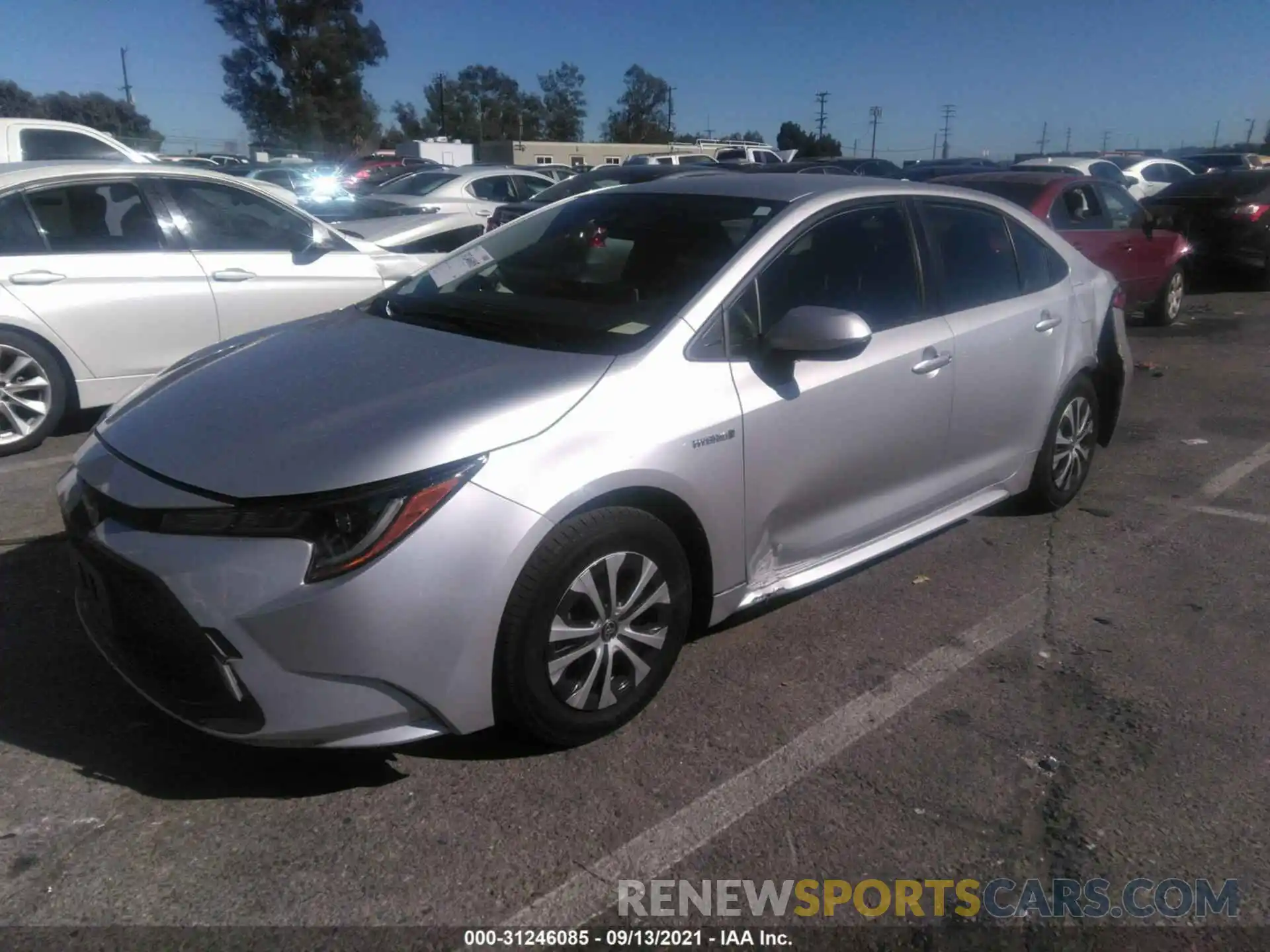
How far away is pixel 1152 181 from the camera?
20562 millimetres

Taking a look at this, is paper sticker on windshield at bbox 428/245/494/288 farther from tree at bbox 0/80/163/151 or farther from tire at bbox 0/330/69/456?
tree at bbox 0/80/163/151

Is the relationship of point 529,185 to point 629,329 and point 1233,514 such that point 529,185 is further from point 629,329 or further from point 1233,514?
point 629,329

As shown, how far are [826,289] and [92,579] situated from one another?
8.35ft

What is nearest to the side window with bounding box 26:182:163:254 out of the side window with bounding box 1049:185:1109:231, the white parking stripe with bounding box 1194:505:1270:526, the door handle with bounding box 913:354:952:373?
the door handle with bounding box 913:354:952:373

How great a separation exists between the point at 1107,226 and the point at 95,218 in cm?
854

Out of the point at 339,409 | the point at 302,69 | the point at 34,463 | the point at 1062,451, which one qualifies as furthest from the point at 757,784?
the point at 302,69

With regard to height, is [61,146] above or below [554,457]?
above

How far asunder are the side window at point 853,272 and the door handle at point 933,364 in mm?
169

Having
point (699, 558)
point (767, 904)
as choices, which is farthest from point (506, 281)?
point (767, 904)

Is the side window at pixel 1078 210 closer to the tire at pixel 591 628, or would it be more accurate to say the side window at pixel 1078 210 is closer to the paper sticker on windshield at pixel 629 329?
the paper sticker on windshield at pixel 629 329

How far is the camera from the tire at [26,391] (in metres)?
5.74

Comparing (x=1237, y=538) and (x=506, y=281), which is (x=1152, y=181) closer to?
(x=1237, y=538)

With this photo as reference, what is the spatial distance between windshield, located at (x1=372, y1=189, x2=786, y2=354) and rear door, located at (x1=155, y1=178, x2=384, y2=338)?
105 inches

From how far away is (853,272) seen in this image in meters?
3.88
